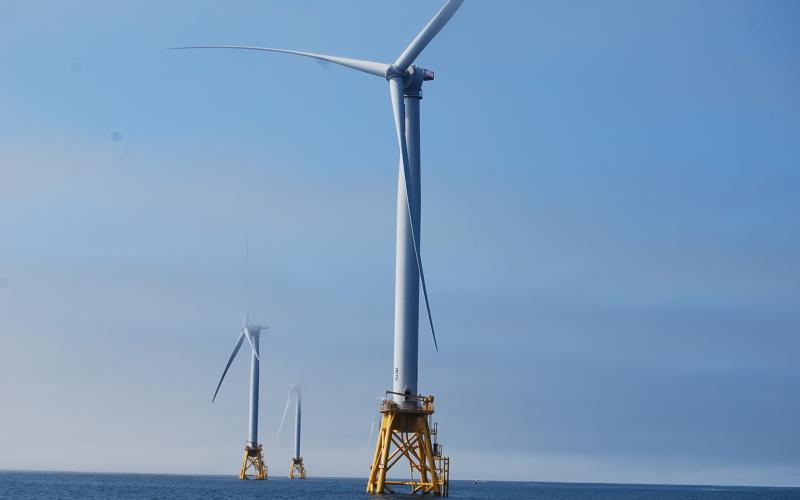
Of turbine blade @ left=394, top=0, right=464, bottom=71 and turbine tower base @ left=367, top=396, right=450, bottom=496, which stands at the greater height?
turbine blade @ left=394, top=0, right=464, bottom=71

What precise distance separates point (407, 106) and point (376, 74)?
4.65 m

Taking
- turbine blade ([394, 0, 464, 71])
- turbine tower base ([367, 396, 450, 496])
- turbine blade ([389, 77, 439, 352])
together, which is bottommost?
turbine tower base ([367, 396, 450, 496])

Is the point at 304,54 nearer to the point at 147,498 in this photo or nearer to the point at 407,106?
the point at 407,106

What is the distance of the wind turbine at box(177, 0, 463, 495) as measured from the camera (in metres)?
104

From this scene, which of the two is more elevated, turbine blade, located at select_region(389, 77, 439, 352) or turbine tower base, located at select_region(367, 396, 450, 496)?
turbine blade, located at select_region(389, 77, 439, 352)

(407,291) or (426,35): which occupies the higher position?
(426,35)

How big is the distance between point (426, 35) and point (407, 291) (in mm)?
24472

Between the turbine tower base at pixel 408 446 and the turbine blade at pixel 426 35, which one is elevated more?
the turbine blade at pixel 426 35

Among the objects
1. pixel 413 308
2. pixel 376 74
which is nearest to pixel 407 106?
pixel 376 74

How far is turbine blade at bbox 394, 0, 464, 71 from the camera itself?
9938 cm

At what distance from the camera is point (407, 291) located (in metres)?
104

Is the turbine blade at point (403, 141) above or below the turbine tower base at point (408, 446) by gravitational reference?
above

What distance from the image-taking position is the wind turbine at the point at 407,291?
104m

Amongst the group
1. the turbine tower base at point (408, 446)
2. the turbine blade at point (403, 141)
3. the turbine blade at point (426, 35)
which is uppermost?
the turbine blade at point (426, 35)
